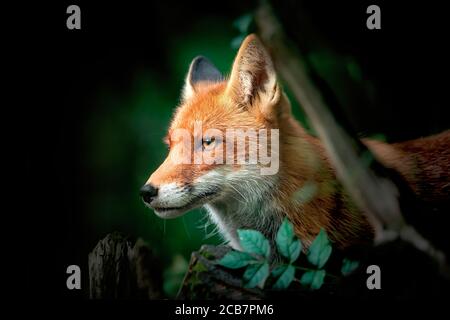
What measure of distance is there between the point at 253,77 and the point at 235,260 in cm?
70

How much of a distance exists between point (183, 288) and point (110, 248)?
35 cm

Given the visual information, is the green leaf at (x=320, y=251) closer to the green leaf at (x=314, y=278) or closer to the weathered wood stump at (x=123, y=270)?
the green leaf at (x=314, y=278)

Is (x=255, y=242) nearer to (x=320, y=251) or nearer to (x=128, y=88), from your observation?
(x=320, y=251)

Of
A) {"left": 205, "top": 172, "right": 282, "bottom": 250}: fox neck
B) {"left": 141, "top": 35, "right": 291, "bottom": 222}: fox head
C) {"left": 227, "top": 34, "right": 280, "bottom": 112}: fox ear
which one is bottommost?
{"left": 205, "top": 172, "right": 282, "bottom": 250}: fox neck

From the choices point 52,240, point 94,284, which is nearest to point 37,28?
point 52,240

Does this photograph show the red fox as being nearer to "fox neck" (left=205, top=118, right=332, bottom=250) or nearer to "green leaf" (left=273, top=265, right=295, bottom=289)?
"fox neck" (left=205, top=118, right=332, bottom=250)

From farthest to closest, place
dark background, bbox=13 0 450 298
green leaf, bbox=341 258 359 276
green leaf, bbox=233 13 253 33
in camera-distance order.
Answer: dark background, bbox=13 0 450 298 < green leaf, bbox=341 258 359 276 < green leaf, bbox=233 13 253 33

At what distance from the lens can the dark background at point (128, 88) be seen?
2.56 meters

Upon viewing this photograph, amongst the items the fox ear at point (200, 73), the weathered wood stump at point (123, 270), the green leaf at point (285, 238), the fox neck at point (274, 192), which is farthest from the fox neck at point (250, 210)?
the fox ear at point (200, 73)

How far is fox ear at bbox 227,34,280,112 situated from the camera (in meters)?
2.31

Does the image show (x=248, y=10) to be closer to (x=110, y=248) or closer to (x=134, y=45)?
(x=134, y=45)

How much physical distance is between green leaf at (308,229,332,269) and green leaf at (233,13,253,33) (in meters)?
0.82

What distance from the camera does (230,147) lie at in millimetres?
2363

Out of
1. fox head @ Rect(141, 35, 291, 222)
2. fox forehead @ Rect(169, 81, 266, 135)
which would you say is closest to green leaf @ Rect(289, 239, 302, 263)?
fox head @ Rect(141, 35, 291, 222)
